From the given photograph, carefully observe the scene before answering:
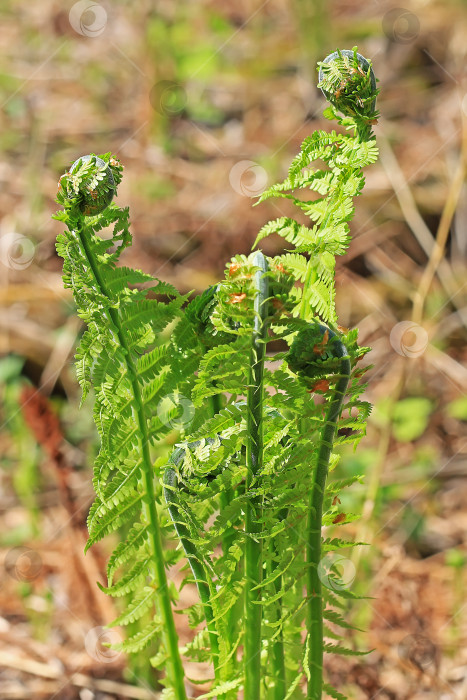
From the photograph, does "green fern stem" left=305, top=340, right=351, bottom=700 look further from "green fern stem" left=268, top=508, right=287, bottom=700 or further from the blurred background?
the blurred background

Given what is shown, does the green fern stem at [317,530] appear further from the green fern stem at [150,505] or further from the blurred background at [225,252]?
the blurred background at [225,252]

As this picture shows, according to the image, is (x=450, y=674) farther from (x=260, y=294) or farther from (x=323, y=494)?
(x=260, y=294)

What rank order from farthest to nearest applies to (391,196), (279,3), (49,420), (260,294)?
(279,3), (391,196), (49,420), (260,294)

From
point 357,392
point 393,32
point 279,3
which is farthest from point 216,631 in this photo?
point 279,3

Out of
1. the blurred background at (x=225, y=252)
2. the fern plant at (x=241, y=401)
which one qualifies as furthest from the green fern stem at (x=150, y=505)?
the blurred background at (x=225, y=252)

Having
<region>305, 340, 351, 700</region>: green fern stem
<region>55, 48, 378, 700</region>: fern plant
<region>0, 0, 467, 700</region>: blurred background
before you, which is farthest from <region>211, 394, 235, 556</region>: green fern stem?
<region>0, 0, 467, 700</region>: blurred background

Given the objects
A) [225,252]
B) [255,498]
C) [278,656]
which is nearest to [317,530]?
[255,498]
